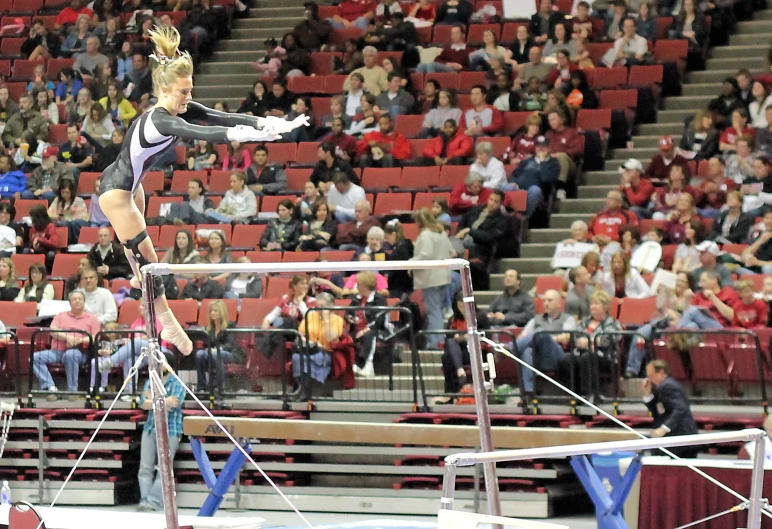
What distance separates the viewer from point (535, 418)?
1024cm

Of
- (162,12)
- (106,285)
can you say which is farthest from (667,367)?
(162,12)

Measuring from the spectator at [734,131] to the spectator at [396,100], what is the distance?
3.57 metres

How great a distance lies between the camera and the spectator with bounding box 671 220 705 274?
11.1m

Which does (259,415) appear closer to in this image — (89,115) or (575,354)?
(575,354)

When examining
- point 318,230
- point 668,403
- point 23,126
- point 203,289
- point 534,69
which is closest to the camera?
point 668,403

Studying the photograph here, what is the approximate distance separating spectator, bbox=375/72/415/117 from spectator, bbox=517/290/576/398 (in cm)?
459

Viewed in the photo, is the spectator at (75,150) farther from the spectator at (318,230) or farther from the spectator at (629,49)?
the spectator at (629,49)

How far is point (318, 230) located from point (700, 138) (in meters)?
3.83

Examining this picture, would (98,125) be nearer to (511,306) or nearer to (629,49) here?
(629,49)

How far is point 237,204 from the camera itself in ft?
44.3

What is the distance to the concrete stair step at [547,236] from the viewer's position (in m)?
13.0

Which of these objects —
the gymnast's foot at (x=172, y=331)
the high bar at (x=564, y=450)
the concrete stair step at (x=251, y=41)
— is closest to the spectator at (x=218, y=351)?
the gymnast's foot at (x=172, y=331)

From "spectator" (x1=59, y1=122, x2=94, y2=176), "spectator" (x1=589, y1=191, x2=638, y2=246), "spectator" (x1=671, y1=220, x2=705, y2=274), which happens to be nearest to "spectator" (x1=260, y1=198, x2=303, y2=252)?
"spectator" (x1=589, y1=191, x2=638, y2=246)

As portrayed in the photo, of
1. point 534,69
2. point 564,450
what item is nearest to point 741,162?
point 534,69
